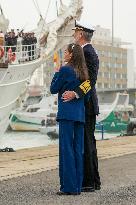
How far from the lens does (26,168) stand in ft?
25.3

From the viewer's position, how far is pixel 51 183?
603cm

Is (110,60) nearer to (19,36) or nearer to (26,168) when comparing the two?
(19,36)

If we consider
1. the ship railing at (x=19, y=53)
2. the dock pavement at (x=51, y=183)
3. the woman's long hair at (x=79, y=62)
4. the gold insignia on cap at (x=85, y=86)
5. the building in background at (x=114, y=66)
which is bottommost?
the dock pavement at (x=51, y=183)

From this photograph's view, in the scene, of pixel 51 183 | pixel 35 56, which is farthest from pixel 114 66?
pixel 51 183

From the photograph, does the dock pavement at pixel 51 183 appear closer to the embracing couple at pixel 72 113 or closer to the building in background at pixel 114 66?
the embracing couple at pixel 72 113

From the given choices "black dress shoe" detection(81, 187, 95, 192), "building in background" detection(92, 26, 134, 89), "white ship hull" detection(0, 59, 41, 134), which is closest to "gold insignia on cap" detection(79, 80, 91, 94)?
"black dress shoe" detection(81, 187, 95, 192)

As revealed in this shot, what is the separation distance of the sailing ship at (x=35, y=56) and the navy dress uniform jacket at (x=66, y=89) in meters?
12.9

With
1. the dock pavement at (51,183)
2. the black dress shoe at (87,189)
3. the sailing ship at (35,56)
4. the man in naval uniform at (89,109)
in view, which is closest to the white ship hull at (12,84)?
the sailing ship at (35,56)

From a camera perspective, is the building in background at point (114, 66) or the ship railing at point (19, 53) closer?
the ship railing at point (19, 53)

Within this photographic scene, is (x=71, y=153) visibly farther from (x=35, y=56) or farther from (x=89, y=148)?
(x=35, y=56)

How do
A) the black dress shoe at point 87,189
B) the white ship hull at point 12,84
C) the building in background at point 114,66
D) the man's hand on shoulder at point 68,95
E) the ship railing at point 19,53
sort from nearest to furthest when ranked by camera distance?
1. the man's hand on shoulder at point 68,95
2. the black dress shoe at point 87,189
3. the ship railing at point 19,53
4. the white ship hull at point 12,84
5. the building in background at point 114,66

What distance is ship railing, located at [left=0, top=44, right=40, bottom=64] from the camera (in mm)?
17891

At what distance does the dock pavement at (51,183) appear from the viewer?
489 cm

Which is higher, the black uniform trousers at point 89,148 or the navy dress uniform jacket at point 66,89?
the navy dress uniform jacket at point 66,89
